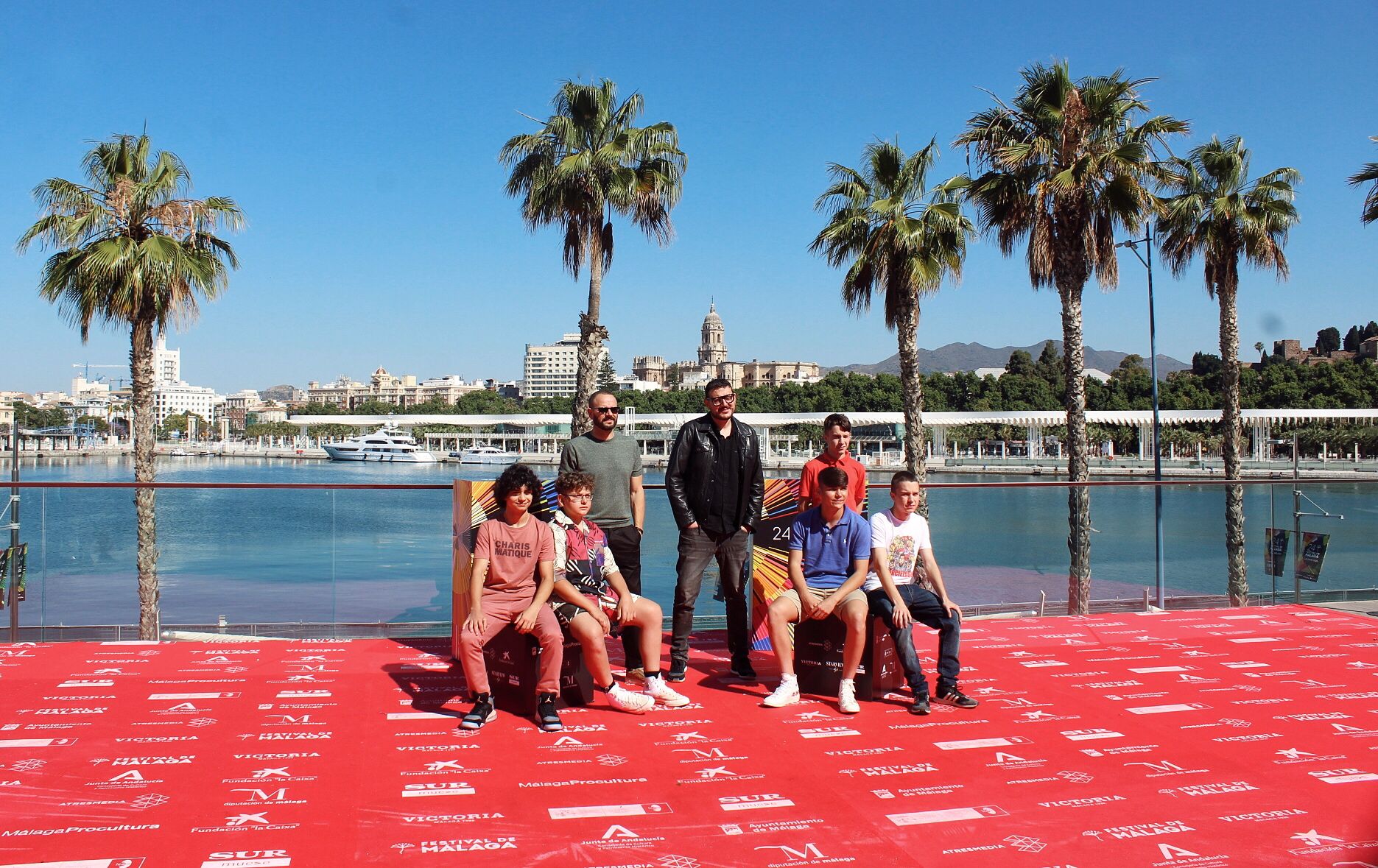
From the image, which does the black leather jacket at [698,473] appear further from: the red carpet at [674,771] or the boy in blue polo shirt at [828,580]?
the red carpet at [674,771]

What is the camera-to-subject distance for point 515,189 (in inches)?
647

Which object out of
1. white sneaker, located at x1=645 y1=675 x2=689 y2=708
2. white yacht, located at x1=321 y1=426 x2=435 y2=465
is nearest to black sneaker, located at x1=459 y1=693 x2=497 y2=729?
white sneaker, located at x1=645 y1=675 x2=689 y2=708

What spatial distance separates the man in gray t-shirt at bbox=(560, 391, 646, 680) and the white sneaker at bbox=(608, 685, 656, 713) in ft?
1.40

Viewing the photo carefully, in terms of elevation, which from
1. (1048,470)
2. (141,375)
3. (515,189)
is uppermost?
(515,189)

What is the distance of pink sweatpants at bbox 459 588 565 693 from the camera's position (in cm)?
467

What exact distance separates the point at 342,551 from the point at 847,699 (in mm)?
5232

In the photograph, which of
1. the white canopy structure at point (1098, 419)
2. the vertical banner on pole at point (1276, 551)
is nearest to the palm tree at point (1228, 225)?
the vertical banner on pole at point (1276, 551)

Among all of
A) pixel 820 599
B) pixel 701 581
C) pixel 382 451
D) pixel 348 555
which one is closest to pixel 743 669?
pixel 701 581

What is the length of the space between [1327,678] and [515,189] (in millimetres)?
13774

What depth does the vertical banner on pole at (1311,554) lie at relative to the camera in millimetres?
10219

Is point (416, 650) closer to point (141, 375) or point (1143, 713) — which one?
point (1143, 713)

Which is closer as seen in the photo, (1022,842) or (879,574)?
(1022,842)

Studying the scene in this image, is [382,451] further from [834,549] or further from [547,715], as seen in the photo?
[547,715]

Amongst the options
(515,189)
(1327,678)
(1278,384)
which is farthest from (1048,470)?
(1327,678)
